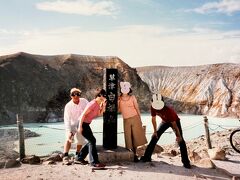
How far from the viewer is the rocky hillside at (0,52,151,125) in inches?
1505

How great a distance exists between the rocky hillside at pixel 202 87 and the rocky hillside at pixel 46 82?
6.11 m

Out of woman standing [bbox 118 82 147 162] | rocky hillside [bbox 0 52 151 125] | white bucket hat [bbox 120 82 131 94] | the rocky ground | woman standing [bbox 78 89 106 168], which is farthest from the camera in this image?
rocky hillside [bbox 0 52 151 125]

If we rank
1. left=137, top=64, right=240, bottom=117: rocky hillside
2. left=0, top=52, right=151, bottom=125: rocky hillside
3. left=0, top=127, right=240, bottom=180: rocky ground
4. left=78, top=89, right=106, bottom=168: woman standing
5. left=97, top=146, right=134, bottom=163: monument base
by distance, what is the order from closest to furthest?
left=0, top=127, right=240, bottom=180: rocky ground → left=78, top=89, right=106, bottom=168: woman standing → left=97, top=146, right=134, bottom=163: monument base → left=0, top=52, right=151, bottom=125: rocky hillside → left=137, top=64, right=240, bottom=117: rocky hillside

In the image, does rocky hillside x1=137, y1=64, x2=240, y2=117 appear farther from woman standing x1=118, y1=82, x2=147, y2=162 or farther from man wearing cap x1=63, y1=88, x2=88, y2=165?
man wearing cap x1=63, y1=88, x2=88, y2=165

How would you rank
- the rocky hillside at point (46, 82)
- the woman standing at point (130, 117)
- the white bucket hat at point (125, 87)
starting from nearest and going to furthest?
the white bucket hat at point (125, 87) < the woman standing at point (130, 117) < the rocky hillside at point (46, 82)

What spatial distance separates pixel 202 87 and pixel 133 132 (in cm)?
4195

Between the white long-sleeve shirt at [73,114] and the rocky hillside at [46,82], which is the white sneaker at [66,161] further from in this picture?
the rocky hillside at [46,82]

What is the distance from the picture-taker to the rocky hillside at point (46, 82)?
38.2 metres

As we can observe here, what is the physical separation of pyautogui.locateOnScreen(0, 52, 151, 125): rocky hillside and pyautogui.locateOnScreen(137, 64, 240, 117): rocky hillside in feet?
20.0

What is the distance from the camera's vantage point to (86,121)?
800cm

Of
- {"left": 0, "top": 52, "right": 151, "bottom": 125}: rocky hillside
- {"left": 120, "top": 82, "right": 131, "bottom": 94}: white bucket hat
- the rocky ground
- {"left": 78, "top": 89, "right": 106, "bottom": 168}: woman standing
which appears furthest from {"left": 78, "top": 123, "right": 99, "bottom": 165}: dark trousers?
{"left": 0, "top": 52, "right": 151, "bottom": 125}: rocky hillside

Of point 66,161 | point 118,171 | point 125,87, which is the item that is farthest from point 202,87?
point 118,171

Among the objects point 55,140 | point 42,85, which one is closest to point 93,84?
point 42,85

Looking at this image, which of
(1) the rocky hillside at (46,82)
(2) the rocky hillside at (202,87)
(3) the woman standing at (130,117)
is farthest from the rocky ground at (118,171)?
(2) the rocky hillside at (202,87)
